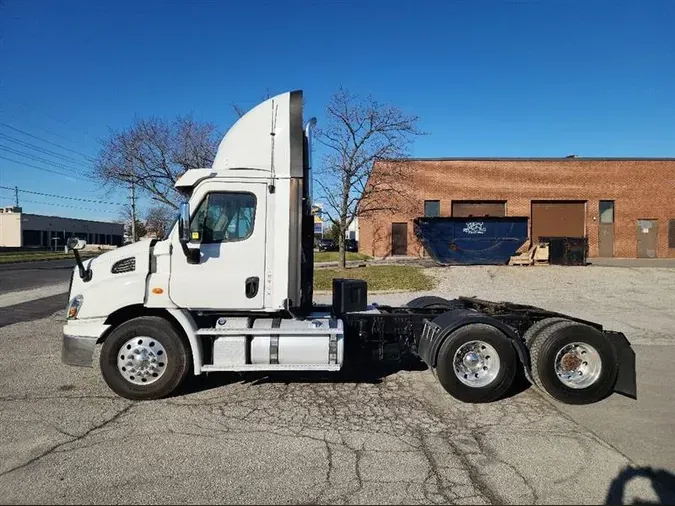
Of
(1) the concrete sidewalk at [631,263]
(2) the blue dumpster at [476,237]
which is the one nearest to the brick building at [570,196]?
(1) the concrete sidewalk at [631,263]

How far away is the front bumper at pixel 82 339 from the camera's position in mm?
5836

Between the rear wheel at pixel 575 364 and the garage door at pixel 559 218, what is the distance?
35.1 meters

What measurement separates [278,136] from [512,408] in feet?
13.6

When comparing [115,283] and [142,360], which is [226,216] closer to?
[115,283]

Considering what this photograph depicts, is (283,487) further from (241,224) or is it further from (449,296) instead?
(449,296)

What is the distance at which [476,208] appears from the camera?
39.0m

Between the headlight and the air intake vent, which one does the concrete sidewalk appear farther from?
the headlight

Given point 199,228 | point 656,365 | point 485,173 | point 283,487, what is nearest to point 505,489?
point 283,487

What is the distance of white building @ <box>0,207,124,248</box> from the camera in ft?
265

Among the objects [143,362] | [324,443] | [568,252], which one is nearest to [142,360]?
[143,362]

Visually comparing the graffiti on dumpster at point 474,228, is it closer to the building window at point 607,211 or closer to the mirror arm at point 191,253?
the building window at point 607,211

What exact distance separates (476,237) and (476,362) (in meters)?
20.3

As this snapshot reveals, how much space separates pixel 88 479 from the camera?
381 centimetres

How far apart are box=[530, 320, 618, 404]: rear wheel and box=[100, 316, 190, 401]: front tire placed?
13.5 ft
